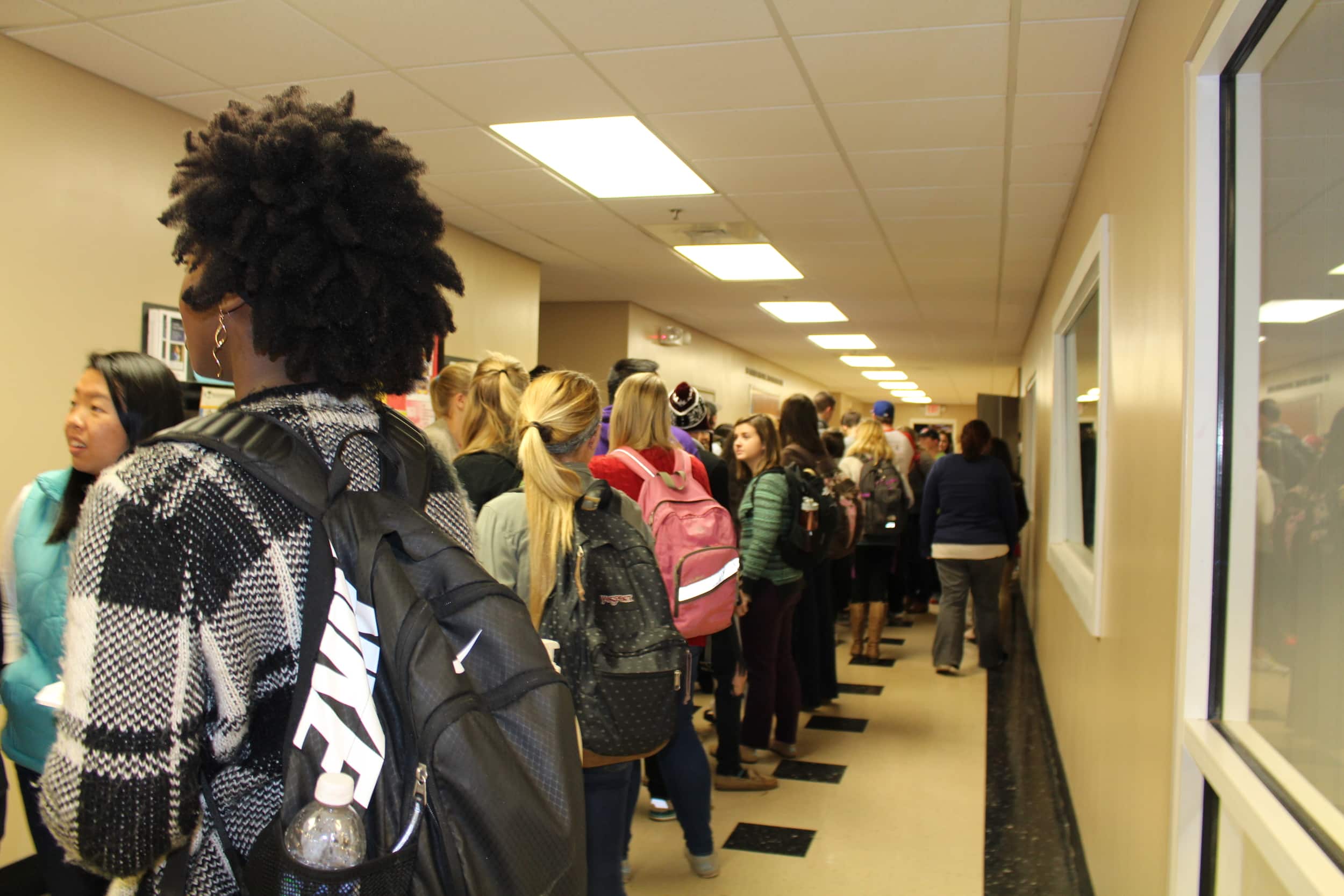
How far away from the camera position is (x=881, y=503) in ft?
18.9

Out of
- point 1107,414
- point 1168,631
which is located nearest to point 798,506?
point 1107,414

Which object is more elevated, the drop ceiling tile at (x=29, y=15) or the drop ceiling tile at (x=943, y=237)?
the drop ceiling tile at (x=943, y=237)

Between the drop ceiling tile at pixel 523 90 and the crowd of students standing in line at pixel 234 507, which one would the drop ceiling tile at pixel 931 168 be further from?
the crowd of students standing in line at pixel 234 507

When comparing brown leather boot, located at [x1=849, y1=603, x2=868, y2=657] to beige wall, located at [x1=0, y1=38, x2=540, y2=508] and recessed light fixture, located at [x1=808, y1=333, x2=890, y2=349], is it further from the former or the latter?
recessed light fixture, located at [x1=808, y1=333, x2=890, y2=349]

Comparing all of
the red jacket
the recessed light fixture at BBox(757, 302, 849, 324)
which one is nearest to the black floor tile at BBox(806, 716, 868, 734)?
the red jacket

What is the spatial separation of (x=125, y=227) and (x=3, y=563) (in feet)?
5.97

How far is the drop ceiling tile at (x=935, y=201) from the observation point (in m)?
4.57

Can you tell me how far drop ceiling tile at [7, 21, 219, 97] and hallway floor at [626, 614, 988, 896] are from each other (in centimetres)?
302

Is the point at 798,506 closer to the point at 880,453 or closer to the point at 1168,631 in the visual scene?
the point at 1168,631

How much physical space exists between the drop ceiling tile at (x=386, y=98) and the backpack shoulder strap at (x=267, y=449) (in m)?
2.57

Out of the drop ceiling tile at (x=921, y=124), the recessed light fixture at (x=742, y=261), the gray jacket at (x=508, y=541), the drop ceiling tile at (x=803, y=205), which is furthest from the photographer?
the recessed light fixture at (x=742, y=261)

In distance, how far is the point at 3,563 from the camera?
6.66ft

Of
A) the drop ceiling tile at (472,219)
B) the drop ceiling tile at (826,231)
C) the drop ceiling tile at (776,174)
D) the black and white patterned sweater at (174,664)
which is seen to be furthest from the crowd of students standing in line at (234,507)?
the drop ceiling tile at (826,231)

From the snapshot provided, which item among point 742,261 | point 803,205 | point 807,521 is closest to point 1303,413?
point 807,521
